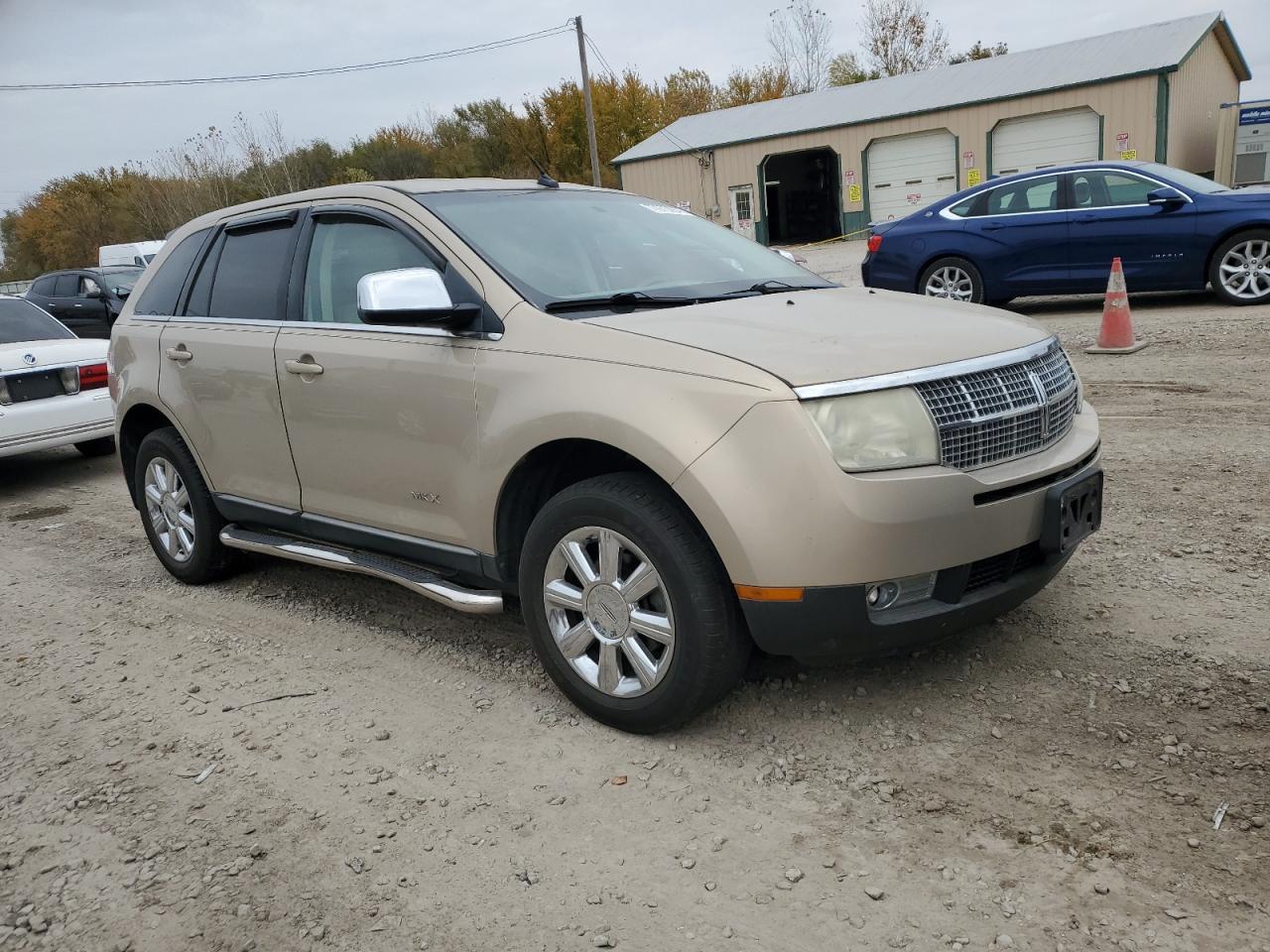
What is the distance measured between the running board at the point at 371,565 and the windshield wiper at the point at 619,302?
1.02 metres

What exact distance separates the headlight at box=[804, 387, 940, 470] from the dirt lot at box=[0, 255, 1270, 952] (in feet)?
2.97

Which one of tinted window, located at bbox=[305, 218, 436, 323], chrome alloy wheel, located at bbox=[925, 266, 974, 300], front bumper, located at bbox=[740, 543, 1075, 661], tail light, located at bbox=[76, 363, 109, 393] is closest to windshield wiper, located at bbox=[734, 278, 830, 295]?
tinted window, located at bbox=[305, 218, 436, 323]

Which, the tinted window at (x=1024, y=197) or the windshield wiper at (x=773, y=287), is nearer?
the windshield wiper at (x=773, y=287)

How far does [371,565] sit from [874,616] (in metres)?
2.01

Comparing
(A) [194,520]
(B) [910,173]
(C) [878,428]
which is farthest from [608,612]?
(B) [910,173]

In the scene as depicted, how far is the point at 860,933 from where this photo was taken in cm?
229

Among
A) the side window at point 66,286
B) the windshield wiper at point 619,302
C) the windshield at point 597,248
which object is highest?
the windshield at point 597,248

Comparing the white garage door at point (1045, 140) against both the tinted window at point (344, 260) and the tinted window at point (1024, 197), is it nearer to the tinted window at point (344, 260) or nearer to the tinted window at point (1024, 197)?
the tinted window at point (1024, 197)

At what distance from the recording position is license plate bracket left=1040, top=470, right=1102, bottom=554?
9.89ft

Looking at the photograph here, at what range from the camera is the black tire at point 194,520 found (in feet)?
16.0

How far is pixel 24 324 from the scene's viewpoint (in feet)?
28.4

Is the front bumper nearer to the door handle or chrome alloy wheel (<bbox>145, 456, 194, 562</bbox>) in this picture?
the door handle

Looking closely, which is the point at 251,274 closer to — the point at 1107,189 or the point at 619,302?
the point at 619,302

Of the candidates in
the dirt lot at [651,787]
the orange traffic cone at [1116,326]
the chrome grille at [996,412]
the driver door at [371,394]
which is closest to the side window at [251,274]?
the driver door at [371,394]
